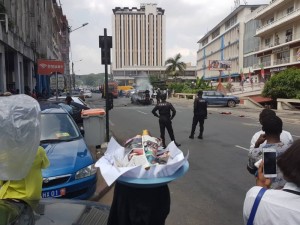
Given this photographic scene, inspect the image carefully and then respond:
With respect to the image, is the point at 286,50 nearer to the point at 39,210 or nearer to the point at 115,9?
the point at 39,210

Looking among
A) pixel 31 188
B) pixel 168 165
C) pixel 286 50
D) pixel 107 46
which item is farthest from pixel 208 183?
pixel 286 50

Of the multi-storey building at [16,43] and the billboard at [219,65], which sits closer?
the multi-storey building at [16,43]

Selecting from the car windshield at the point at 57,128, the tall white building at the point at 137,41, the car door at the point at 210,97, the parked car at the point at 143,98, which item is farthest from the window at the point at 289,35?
the tall white building at the point at 137,41

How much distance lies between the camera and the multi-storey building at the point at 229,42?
69.0 m

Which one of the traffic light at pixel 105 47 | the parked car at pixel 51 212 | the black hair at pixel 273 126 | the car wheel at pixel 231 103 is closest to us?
the parked car at pixel 51 212

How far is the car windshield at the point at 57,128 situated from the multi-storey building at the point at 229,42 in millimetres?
51435

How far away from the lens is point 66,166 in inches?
212

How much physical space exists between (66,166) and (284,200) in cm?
407

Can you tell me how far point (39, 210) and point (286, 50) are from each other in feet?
164

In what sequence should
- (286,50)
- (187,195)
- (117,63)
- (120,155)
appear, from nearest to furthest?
1. (120,155)
2. (187,195)
3. (286,50)
4. (117,63)

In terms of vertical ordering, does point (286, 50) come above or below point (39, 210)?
above

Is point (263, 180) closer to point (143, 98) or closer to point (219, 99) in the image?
point (219, 99)

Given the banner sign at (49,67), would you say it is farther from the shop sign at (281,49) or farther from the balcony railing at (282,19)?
the shop sign at (281,49)

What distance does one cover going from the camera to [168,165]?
2504 millimetres
